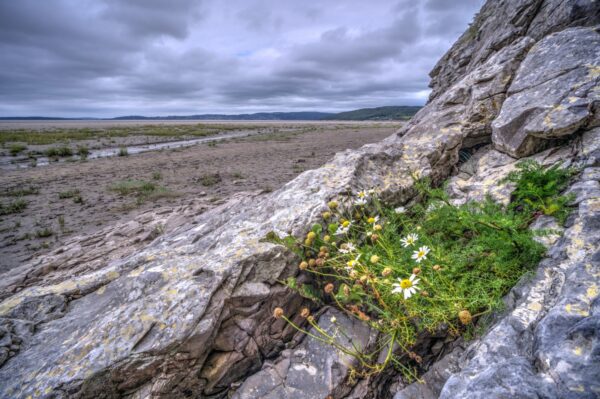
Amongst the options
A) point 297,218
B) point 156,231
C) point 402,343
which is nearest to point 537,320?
point 402,343

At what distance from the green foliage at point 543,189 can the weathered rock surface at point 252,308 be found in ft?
0.50

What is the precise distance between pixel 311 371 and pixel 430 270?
1.52 metres

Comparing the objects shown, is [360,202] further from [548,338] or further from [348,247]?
[548,338]

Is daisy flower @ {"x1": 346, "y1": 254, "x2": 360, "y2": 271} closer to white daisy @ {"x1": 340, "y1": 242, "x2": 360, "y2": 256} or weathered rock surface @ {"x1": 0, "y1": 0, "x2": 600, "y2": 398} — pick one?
white daisy @ {"x1": 340, "y1": 242, "x2": 360, "y2": 256}

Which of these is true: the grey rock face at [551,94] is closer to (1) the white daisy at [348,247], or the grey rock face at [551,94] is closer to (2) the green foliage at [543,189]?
(2) the green foliage at [543,189]

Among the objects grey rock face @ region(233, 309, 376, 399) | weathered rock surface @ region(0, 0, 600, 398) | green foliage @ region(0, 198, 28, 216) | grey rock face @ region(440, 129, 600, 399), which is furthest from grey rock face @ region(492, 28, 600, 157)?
green foliage @ region(0, 198, 28, 216)

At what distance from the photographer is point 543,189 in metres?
3.01

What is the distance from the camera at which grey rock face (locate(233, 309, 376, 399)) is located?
2586mm

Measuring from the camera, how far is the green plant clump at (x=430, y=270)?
98.0 inches

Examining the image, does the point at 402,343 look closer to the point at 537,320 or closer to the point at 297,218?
the point at 537,320

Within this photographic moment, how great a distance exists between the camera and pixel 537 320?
1960mm

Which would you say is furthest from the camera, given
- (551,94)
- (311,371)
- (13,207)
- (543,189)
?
(13,207)

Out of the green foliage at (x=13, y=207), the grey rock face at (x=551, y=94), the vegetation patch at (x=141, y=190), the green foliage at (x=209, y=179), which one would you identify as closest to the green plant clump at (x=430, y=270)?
the grey rock face at (x=551, y=94)

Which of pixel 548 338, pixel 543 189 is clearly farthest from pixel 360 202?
pixel 548 338
